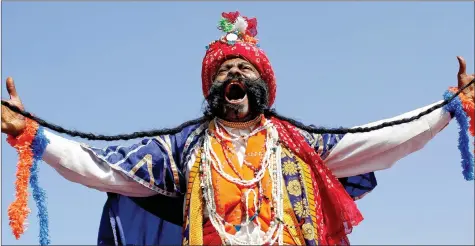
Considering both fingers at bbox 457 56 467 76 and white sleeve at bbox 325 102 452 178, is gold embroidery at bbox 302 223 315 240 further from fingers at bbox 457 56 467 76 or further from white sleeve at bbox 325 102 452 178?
fingers at bbox 457 56 467 76

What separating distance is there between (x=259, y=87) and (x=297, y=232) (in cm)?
100

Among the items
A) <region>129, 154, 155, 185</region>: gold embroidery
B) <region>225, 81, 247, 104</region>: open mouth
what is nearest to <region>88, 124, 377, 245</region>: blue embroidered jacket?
<region>129, 154, 155, 185</region>: gold embroidery

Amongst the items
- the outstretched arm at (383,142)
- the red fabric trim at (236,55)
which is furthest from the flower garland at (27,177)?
the outstretched arm at (383,142)

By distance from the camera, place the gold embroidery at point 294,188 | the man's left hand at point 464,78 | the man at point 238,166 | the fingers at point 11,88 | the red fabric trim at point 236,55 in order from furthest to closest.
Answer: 1. the red fabric trim at point 236,55
2. the man's left hand at point 464,78
3. the gold embroidery at point 294,188
4. the man at point 238,166
5. the fingers at point 11,88

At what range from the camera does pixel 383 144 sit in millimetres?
5527

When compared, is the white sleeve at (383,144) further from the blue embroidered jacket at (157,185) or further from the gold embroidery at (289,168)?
the gold embroidery at (289,168)

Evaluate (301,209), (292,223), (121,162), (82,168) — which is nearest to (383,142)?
(301,209)

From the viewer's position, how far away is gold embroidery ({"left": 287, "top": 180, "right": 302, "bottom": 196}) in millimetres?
5184

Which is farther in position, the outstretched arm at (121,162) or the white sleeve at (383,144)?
the white sleeve at (383,144)

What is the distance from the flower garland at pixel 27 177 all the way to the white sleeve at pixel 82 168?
0.29 feet

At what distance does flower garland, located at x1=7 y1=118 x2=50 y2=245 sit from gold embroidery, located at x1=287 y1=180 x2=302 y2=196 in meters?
1.45

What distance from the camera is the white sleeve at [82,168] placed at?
5.08m

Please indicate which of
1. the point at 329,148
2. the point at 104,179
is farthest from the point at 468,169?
the point at 104,179

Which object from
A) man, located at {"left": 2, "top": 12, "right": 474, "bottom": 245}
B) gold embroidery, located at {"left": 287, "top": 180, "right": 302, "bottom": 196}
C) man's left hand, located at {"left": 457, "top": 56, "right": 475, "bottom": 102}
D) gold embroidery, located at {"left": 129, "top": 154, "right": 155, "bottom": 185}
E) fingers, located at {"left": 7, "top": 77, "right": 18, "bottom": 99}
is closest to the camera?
fingers, located at {"left": 7, "top": 77, "right": 18, "bottom": 99}
